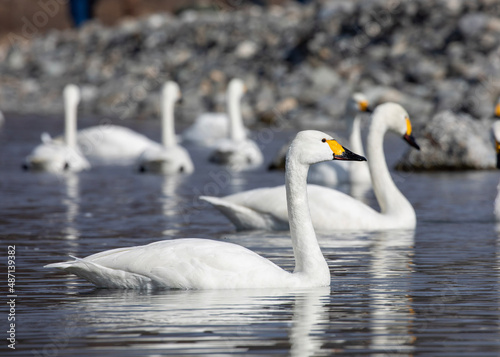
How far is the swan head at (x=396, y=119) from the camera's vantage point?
43.3ft

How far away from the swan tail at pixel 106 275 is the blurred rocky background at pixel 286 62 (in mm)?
22027

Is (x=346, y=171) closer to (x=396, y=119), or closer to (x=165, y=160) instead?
(x=165, y=160)

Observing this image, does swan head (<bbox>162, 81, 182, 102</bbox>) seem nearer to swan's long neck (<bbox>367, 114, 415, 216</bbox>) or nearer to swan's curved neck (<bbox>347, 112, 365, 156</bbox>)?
swan's curved neck (<bbox>347, 112, 365, 156</bbox>)

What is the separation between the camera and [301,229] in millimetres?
8352

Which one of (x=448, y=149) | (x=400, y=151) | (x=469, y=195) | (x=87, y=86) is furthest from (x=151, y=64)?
(x=469, y=195)

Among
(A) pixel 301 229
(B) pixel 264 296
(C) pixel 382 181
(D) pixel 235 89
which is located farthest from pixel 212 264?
(D) pixel 235 89

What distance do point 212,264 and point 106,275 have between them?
0.77 m

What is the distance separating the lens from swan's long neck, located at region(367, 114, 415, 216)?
12.5 metres

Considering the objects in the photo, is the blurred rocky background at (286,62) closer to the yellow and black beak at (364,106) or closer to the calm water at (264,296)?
the yellow and black beak at (364,106)

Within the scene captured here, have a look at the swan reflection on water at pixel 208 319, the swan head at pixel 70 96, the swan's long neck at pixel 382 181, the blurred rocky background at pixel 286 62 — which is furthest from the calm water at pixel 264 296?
the blurred rocky background at pixel 286 62

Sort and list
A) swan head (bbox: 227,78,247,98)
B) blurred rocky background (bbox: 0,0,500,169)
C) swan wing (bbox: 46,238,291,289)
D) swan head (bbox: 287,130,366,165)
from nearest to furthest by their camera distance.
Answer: swan wing (bbox: 46,238,291,289)
swan head (bbox: 287,130,366,165)
swan head (bbox: 227,78,247,98)
blurred rocky background (bbox: 0,0,500,169)

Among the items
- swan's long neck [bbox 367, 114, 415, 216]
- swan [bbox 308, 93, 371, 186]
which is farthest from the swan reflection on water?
swan [bbox 308, 93, 371, 186]

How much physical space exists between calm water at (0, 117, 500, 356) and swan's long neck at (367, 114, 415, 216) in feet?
1.18

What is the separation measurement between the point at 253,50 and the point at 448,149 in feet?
78.0
